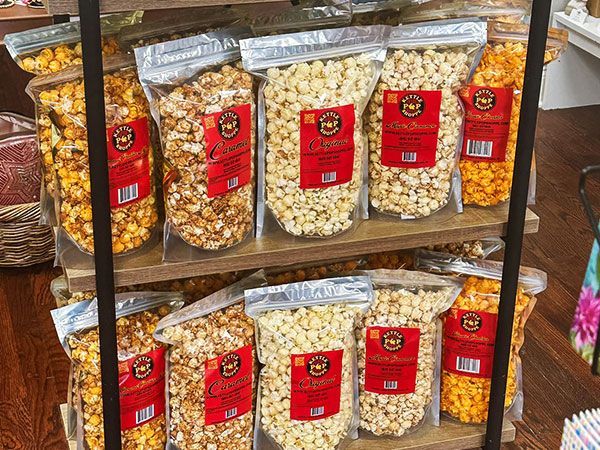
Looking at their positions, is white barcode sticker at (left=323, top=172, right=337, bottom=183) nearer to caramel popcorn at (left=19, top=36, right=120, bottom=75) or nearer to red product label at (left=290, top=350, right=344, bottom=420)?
red product label at (left=290, top=350, right=344, bottom=420)

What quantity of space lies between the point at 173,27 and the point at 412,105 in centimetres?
43

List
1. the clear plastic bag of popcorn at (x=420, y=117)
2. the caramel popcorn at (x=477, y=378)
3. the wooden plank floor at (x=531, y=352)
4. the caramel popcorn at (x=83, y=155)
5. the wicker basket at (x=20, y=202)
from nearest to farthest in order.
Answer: the caramel popcorn at (x=83, y=155), the clear plastic bag of popcorn at (x=420, y=117), the caramel popcorn at (x=477, y=378), the wooden plank floor at (x=531, y=352), the wicker basket at (x=20, y=202)

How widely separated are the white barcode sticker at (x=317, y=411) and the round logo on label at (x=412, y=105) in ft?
1.84

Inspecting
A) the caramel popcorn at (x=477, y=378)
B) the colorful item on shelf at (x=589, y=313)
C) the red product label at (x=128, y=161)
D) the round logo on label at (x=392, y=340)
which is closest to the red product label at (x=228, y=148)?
the red product label at (x=128, y=161)

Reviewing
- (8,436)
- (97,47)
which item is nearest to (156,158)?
(97,47)

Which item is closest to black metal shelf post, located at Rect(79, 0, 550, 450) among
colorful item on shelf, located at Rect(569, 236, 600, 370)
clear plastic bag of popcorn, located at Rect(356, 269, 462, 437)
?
A: clear plastic bag of popcorn, located at Rect(356, 269, 462, 437)

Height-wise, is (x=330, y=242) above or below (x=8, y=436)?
above

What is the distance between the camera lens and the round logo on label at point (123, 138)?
5.10ft

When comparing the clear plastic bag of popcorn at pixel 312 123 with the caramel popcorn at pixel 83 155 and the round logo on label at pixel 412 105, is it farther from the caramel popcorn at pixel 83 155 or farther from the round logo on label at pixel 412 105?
the caramel popcorn at pixel 83 155

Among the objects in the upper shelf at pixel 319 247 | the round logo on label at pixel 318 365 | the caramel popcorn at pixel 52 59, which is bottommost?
the round logo on label at pixel 318 365

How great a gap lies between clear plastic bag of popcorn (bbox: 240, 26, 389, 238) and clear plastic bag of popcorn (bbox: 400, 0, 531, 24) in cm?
16

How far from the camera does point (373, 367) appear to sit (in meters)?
1.90

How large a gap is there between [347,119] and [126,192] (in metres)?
0.39

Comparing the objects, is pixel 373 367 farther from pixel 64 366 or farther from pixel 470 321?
pixel 64 366
